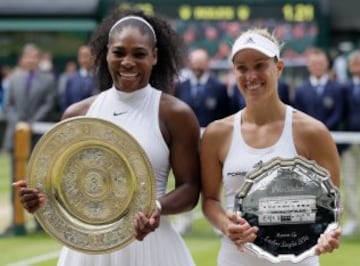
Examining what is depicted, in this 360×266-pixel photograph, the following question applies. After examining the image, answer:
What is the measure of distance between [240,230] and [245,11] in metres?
17.5

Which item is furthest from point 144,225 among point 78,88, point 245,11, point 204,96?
point 245,11

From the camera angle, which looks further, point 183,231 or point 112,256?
point 183,231

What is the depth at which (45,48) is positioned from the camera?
79.7ft

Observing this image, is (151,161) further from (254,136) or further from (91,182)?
(254,136)

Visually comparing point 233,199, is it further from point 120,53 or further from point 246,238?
point 120,53

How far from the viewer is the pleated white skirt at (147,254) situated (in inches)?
189

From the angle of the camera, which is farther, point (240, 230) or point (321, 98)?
point (321, 98)

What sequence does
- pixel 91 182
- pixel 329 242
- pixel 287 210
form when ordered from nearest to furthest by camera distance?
pixel 329 242 < pixel 287 210 < pixel 91 182

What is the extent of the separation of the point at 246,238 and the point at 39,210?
2.90 ft

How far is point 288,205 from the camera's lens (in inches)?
173

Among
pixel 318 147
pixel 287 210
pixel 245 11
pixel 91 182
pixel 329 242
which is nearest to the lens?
pixel 329 242

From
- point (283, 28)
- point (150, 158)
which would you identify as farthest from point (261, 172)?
→ point (283, 28)

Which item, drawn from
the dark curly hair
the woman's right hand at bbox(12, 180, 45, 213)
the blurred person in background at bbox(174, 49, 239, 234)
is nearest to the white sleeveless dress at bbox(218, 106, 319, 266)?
the dark curly hair

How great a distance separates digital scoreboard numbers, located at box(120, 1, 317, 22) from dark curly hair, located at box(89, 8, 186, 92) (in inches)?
636
